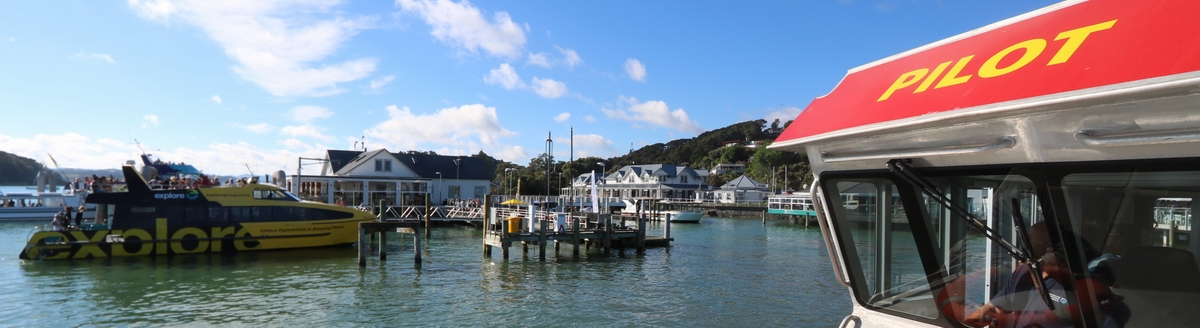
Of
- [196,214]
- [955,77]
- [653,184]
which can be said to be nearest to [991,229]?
[955,77]

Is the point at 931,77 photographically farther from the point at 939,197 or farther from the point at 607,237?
the point at 607,237

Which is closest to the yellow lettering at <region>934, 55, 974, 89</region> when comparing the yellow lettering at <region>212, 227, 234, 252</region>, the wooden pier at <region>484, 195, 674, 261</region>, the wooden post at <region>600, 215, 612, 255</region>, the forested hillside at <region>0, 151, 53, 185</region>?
the wooden pier at <region>484, 195, 674, 261</region>

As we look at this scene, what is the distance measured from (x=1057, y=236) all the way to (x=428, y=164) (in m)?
55.1

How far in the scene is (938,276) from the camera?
3076 mm

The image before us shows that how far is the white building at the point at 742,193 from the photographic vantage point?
238 ft

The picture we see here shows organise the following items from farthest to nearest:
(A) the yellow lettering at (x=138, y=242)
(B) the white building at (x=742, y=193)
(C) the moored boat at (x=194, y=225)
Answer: (B) the white building at (x=742, y=193) < (A) the yellow lettering at (x=138, y=242) < (C) the moored boat at (x=194, y=225)

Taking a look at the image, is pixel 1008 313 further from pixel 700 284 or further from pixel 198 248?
pixel 198 248

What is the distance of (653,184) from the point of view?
257ft

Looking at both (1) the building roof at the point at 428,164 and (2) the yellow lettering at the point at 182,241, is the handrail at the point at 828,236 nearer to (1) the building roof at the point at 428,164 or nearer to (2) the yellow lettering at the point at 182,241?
(2) the yellow lettering at the point at 182,241

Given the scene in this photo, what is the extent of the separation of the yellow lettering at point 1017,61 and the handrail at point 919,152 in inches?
10.4

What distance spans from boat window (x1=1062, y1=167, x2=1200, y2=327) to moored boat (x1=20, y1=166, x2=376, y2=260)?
25.5 m

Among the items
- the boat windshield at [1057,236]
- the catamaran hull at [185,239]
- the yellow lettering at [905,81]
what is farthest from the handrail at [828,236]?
the catamaran hull at [185,239]

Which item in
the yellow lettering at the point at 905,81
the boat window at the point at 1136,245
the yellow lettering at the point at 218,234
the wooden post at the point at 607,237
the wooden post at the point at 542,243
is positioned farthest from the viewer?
the wooden post at the point at 607,237

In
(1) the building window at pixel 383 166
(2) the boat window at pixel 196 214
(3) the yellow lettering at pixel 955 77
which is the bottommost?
(2) the boat window at pixel 196 214
